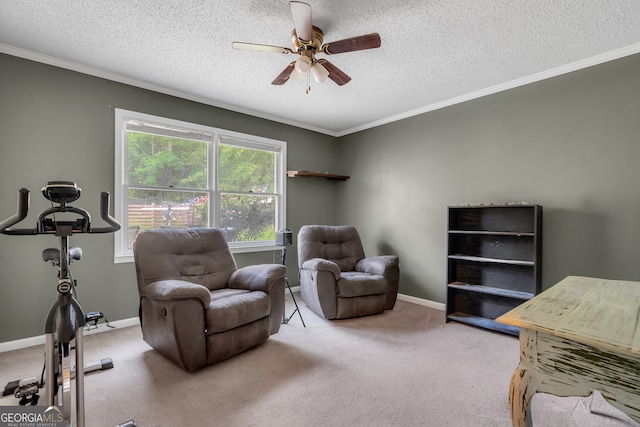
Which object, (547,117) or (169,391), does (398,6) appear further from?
(169,391)

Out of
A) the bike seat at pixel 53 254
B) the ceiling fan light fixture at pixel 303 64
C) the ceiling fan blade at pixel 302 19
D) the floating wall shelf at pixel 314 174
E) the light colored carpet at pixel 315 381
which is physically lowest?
the light colored carpet at pixel 315 381

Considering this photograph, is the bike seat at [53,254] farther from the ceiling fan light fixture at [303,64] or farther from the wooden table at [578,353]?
the wooden table at [578,353]

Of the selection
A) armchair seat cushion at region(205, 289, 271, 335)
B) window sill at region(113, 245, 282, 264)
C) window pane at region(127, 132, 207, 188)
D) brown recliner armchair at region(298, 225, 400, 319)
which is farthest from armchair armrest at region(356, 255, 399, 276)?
window pane at region(127, 132, 207, 188)

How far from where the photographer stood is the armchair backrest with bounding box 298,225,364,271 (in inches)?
142

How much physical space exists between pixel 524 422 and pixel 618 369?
0.34 m

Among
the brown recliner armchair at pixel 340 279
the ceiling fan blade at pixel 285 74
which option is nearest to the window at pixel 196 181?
the brown recliner armchair at pixel 340 279

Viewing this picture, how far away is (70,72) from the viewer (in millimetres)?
2723

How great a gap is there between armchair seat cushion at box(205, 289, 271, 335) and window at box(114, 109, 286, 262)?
1280 millimetres

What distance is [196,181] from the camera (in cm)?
353

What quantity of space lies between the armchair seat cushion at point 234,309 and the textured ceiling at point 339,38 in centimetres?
208

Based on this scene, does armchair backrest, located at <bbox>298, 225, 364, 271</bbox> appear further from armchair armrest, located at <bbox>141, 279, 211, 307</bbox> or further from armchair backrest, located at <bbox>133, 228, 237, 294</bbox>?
armchair armrest, located at <bbox>141, 279, 211, 307</bbox>

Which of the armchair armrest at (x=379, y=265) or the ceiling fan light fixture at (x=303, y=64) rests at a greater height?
the ceiling fan light fixture at (x=303, y=64)

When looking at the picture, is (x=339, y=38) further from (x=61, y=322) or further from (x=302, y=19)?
(x=61, y=322)

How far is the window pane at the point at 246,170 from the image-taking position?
12.4 ft
